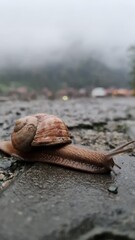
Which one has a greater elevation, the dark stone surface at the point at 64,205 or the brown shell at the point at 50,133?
the brown shell at the point at 50,133

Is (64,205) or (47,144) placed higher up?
(47,144)

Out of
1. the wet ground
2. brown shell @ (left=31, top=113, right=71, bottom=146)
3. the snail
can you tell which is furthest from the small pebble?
brown shell @ (left=31, top=113, right=71, bottom=146)

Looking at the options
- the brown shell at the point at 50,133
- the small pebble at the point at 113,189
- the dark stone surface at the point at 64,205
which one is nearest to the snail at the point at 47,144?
the brown shell at the point at 50,133

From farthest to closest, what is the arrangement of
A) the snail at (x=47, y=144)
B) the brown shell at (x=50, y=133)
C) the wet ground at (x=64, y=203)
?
the brown shell at (x=50, y=133) → the snail at (x=47, y=144) → the wet ground at (x=64, y=203)

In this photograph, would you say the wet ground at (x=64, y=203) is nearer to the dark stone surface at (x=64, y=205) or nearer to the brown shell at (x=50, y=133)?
the dark stone surface at (x=64, y=205)

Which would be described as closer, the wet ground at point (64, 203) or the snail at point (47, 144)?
the wet ground at point (64, 203)

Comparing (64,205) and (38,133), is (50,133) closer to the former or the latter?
(38,133)

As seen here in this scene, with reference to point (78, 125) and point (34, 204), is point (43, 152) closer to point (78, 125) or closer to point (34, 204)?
point (34, 204)

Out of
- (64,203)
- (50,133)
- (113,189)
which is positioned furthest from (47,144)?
(64,203)

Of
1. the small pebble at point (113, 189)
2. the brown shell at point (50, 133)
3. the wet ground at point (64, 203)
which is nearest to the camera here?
the wet ground at point (64, 203)
